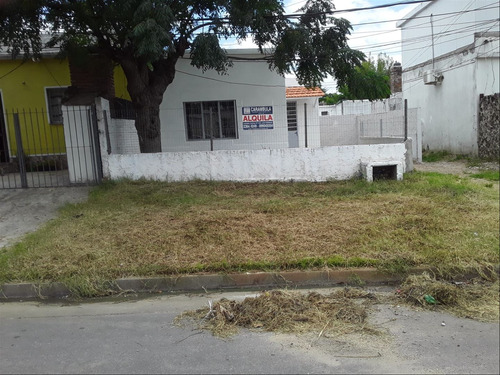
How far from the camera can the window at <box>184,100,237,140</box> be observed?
1385cm

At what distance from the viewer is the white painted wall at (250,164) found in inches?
393

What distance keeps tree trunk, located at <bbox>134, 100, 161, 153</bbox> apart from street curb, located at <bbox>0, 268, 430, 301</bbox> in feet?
20.1

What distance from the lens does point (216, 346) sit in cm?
357

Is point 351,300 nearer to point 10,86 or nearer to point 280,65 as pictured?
point 280,65

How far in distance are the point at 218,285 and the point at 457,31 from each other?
14.4 metres

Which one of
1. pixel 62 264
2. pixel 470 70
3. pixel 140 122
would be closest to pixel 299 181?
pixel 140 122

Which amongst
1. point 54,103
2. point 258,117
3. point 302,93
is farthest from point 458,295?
point 302,93

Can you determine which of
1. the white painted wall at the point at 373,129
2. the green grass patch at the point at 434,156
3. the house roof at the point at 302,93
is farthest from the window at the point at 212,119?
the green grass patch at the point at 434,156

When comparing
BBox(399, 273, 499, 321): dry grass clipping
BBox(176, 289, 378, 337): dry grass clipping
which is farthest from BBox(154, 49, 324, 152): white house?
BBox(176, 289, 378, 337): dry grass clipping

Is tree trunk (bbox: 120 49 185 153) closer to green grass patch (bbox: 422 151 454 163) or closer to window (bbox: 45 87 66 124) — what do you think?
window (bbox: 45 87 66 124)

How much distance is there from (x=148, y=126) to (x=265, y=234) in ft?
19.1

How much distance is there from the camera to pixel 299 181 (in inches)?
398

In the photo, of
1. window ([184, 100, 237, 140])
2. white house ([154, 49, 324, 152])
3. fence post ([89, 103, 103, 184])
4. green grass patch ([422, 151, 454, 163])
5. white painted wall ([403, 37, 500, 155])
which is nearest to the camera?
fence post ([89, 103, 103, 184])

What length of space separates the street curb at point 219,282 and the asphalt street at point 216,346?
24.9 inches
